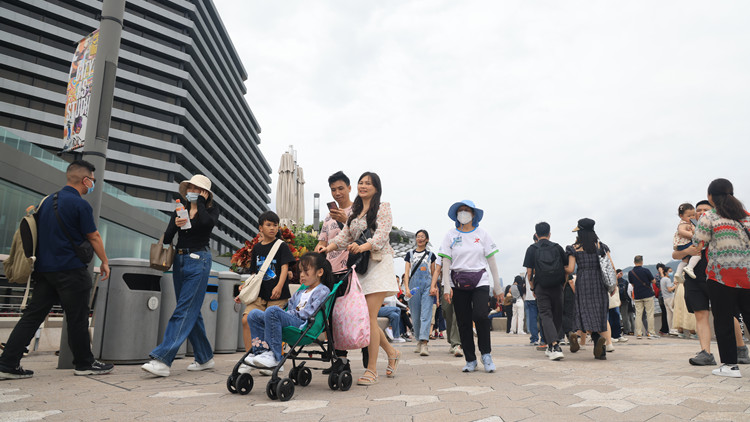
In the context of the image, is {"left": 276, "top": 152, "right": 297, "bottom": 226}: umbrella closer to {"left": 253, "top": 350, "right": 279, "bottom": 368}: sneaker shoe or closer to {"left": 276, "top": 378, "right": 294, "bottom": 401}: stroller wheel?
{"left": 253, "top": 350, "right": 279, "bottom": 368}: sneaker shoe

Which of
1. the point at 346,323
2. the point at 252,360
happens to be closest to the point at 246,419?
the point at 252,360

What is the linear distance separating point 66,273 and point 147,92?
6035 centimetres

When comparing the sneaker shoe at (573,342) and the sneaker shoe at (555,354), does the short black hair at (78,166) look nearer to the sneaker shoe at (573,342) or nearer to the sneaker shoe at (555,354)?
the sneaker shoe at (555,354)

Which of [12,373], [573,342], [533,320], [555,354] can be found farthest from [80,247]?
[533,320]

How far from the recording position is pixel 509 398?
368 centimetres

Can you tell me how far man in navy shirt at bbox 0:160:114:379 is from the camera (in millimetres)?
4875

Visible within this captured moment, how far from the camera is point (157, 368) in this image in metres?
4.87

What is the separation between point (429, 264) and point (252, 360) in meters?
5.32

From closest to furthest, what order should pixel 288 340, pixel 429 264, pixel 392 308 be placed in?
pixel 288 340, pixel 429 264, pixel 392 308

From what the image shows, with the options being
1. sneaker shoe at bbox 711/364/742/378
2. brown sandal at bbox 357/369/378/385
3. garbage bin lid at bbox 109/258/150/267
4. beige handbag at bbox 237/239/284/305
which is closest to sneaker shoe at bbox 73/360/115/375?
garbage bin lid at bbox 109/258/150/267

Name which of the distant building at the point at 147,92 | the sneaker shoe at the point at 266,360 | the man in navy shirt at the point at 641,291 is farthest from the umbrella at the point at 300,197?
the sneaker shoe at the point at 266,360

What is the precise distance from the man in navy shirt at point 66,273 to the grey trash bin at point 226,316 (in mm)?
2924

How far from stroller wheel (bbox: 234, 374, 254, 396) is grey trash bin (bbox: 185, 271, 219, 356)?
375 centimetres

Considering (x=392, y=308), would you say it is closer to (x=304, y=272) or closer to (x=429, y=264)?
(x=429, y=264)
